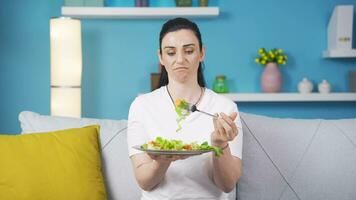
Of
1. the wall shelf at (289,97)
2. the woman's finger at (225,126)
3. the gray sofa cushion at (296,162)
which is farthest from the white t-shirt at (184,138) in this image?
the wall shelf at (289,97)

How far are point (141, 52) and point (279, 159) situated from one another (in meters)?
1.88

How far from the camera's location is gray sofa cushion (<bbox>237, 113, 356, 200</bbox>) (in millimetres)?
1922

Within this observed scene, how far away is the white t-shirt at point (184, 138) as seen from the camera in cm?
159

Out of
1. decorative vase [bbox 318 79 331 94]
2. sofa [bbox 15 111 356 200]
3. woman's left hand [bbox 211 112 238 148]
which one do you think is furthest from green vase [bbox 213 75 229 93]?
woman's left hand [bbox 211 112 238 148]

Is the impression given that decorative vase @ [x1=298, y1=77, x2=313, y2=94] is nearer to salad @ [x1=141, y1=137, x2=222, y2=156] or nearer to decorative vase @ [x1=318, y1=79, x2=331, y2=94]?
decorative vase @ [x1=318, y1=79, x2=331, y2=94]

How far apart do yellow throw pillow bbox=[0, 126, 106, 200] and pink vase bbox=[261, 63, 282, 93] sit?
1889mm

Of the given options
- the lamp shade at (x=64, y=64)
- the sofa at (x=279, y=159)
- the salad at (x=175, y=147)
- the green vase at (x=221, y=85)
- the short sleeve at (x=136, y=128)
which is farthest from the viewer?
the green vase at (x=221, y=85)

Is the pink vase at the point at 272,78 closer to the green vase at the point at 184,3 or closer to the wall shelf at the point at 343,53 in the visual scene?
the wall shelf at the point at 343,53

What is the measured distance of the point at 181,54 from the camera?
5.24 ft

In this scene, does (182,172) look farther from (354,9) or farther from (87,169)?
(354,9)

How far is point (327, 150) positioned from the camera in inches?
77.5

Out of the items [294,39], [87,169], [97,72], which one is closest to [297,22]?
[294,39]

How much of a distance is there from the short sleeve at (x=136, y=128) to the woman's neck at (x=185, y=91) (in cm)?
12

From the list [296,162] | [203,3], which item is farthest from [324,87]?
[296,162]
